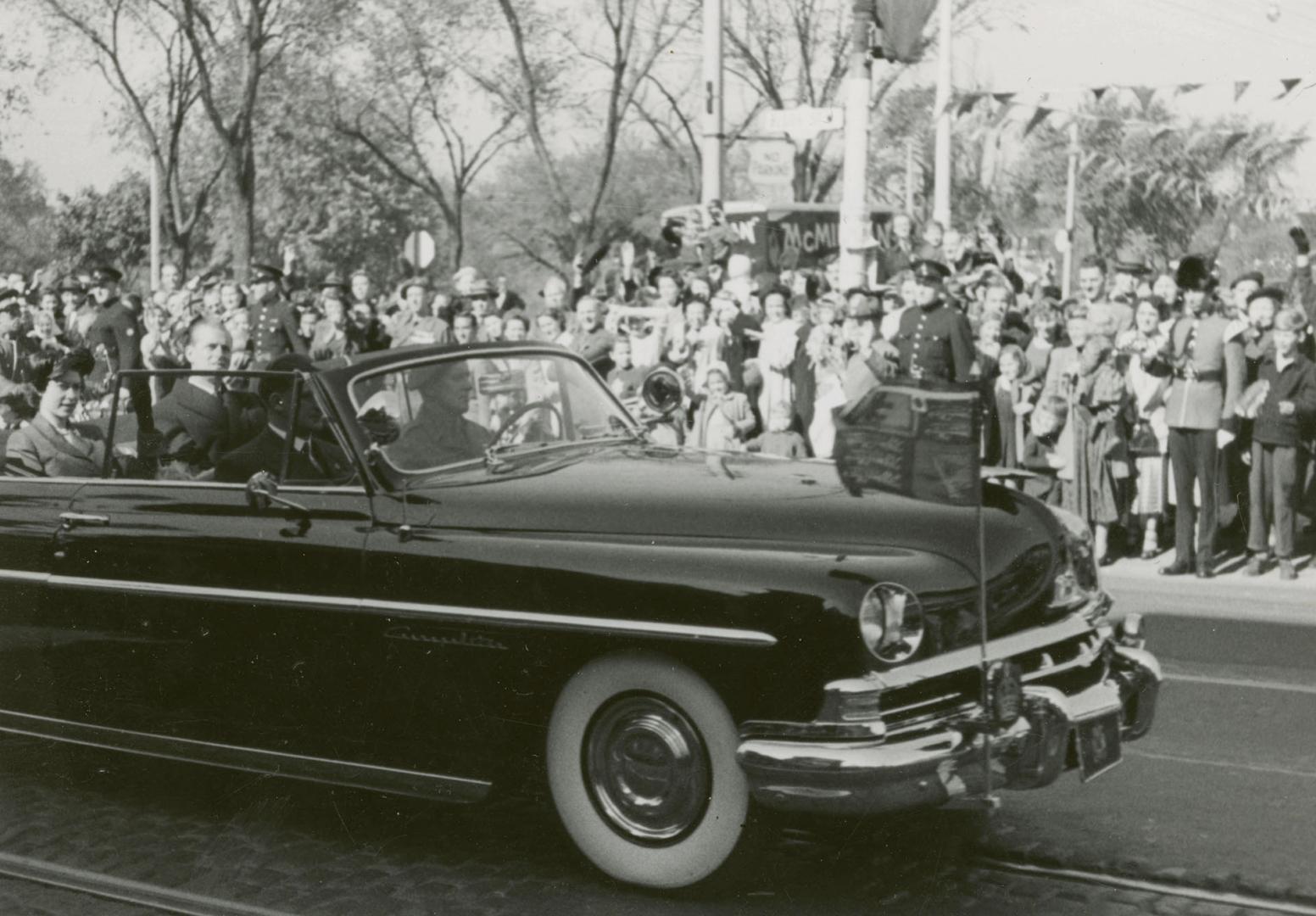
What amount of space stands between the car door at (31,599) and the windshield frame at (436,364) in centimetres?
130

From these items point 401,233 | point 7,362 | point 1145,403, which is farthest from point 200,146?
point 1145,403

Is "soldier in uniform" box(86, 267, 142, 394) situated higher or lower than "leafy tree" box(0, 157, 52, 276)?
lower

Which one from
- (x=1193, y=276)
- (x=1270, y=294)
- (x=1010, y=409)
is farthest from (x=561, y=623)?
(x=1193, y=276)

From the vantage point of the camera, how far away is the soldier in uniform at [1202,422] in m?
12.0

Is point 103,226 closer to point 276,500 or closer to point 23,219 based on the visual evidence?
point 23,219

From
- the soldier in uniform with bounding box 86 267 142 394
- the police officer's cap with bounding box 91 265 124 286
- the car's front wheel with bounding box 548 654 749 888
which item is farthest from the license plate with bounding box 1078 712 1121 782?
the police officer's cap with bounding box 91 265 124 286

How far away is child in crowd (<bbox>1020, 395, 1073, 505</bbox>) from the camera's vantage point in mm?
12281

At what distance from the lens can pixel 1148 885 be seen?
16.7 ft

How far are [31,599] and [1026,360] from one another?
26.9 feet

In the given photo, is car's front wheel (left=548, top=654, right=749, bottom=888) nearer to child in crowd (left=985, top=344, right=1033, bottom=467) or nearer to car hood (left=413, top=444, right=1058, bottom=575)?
car hood (left=413, top=444, right=1058, bottom=575)

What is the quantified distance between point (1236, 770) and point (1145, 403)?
664 cm

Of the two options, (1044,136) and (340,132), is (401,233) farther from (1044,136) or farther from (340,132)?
(1044,136)

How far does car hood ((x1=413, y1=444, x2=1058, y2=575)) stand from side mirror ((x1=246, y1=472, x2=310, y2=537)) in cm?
42

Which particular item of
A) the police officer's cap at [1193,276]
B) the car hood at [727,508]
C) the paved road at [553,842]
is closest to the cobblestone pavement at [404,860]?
the paved road at [553,842]
